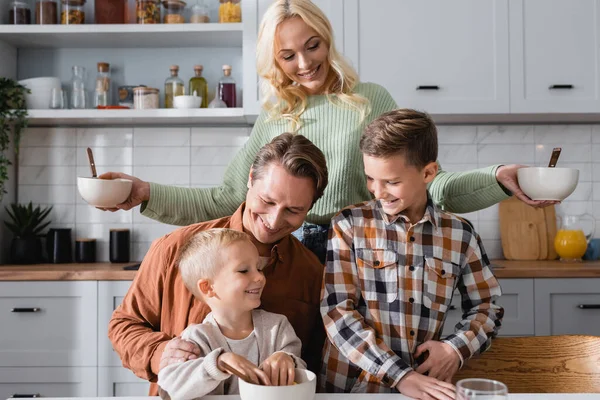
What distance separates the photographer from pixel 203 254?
134 centimetres

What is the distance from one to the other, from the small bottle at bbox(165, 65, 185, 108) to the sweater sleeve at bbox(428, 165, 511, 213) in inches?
66.4

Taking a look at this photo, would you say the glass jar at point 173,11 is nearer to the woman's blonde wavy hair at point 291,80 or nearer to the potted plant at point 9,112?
the potted plant at point 9,112

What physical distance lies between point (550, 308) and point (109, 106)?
7.02 ft

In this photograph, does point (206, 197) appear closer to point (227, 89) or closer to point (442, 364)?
point (442, 364)

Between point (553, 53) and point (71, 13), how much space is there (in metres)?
2.22

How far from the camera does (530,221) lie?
311cm

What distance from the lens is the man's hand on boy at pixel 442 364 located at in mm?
1335

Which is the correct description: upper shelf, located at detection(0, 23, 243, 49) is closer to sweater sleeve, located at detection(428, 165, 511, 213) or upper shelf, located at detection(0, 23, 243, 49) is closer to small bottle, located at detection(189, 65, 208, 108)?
small bottle, located at detection(189, 65, 208, 108)

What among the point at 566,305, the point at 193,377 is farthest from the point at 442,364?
the point at 566,305

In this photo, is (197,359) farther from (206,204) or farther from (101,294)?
(101,294)

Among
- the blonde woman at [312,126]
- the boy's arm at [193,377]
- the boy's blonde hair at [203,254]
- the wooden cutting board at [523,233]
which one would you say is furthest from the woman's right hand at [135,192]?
the wooden cutting board at [523,233]

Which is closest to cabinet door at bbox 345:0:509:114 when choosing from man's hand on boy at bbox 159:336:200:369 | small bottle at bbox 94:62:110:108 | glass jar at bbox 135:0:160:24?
glass jar at bbox 135:0:160:24

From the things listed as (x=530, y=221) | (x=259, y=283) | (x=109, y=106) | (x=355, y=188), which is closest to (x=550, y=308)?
(x=530, y=221)

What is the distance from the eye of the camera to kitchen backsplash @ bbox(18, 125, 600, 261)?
3236 mm
